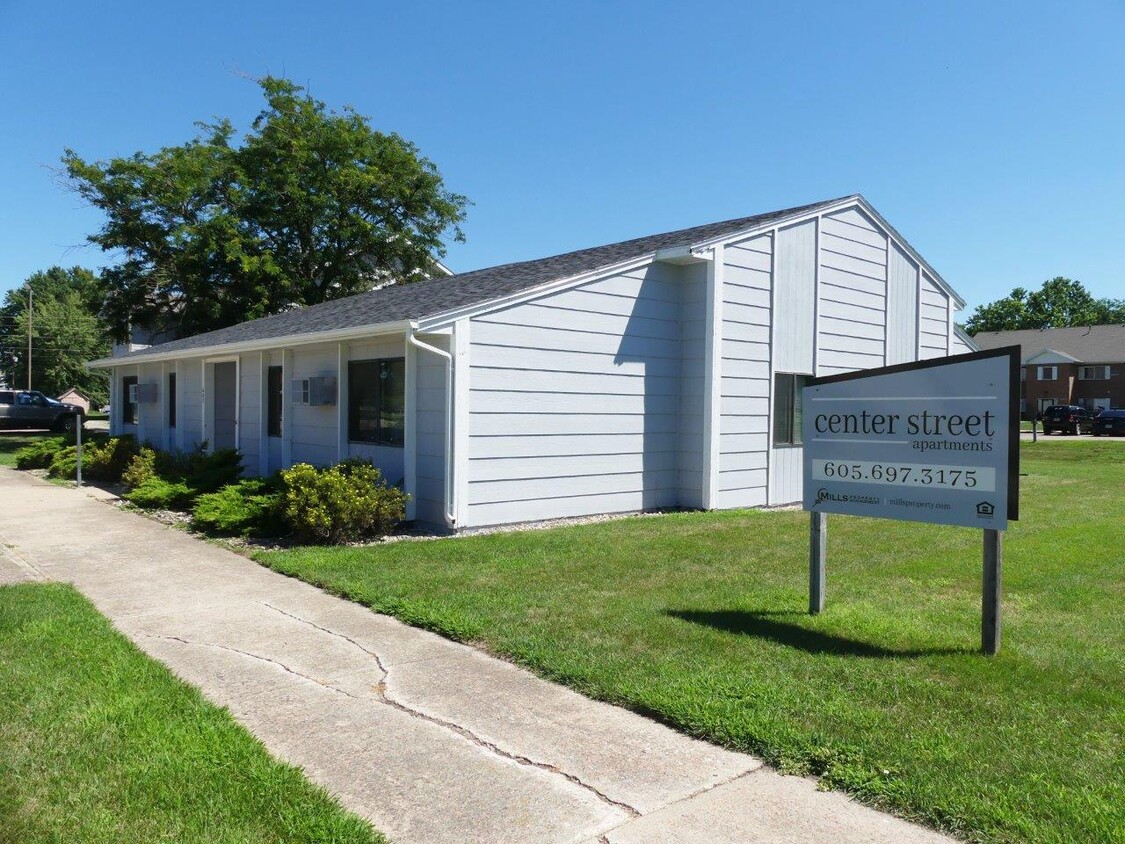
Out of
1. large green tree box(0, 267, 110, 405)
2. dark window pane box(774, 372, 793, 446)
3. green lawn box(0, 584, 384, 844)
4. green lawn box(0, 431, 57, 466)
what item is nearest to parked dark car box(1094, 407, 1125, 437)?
dark window pane box(774, 372, 793, 446)

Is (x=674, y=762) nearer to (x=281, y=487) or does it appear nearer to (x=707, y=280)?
(x=281, y=487)

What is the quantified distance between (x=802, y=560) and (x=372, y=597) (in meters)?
4.18

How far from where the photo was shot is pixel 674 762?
371 cm

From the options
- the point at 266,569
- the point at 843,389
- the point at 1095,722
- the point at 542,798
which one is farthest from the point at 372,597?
the point at 1095,722

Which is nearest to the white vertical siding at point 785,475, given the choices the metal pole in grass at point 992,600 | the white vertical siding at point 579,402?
the white vertical siding at point 579,402

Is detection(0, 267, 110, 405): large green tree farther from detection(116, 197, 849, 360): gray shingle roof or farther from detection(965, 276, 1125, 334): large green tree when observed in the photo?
detection(965, 276, 1125, 334): large green tree

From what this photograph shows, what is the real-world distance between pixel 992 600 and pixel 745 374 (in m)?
7.44

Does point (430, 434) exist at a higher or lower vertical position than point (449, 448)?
higher

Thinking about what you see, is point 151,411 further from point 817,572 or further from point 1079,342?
point 1079,342

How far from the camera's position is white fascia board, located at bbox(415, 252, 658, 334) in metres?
9.38

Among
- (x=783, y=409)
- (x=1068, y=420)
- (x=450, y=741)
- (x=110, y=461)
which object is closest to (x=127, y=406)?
(x=110, y=461)

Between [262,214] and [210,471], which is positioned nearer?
[210,471]

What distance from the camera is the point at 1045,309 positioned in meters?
86.0

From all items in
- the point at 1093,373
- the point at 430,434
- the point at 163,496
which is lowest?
the point at 163,496
